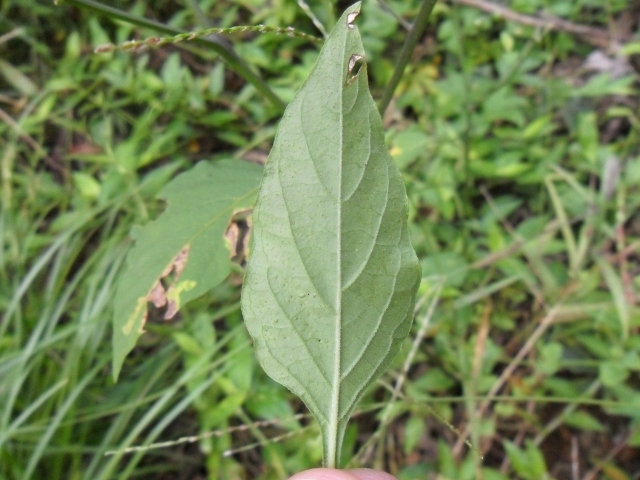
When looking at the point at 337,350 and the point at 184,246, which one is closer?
the point at 337,350

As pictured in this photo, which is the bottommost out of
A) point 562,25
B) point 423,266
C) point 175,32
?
point 423,266

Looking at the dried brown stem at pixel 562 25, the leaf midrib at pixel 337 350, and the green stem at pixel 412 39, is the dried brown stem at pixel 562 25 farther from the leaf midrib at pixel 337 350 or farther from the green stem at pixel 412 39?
the leaf midrib at pixel 337 350

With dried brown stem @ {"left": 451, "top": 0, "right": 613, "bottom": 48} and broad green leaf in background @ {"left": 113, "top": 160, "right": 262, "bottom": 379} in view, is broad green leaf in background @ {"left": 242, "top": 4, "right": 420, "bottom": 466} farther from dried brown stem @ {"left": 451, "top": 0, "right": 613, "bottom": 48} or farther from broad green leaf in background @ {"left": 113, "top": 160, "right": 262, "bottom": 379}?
dried brown stem @ {"left": 451, "top": 0, "right": 613, "bottom": 48}

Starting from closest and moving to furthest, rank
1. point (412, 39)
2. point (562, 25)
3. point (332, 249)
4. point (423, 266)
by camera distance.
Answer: point (332, 249)
point (412, 39)
point (423, 266)
point (562, 25)

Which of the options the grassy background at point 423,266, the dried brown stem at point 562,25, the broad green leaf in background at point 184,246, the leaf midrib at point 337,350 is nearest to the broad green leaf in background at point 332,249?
the leaf midrib at point 337,350

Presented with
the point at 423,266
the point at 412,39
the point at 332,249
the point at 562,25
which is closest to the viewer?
the point at 332,249

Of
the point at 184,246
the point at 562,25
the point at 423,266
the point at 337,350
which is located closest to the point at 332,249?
the point at 337,350

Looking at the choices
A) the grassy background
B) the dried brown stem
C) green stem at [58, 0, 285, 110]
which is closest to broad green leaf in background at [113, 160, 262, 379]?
green stem at [58, 0, 285, 110]

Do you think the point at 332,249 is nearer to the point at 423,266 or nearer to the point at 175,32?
the point at 175,32
